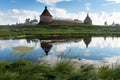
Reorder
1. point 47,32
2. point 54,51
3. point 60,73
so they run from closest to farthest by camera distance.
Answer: point 60,73 → point 54,51 → point 47,32

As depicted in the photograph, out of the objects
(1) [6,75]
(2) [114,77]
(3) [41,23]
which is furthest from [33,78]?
(3) [41,23]

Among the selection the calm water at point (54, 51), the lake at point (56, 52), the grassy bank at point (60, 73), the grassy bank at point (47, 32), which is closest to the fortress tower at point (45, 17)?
the grassy bank at point (47, 32)

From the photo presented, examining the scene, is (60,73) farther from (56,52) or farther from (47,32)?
(47,32)

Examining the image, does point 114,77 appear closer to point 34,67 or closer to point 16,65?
point 34,67

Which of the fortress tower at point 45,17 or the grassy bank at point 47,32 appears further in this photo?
the fortress tower at point 45,17

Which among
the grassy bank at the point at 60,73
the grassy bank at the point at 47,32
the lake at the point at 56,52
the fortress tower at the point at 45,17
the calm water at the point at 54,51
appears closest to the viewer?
the grassy bank at the point at 60,73

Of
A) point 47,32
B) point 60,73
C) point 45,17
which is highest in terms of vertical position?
point 45,17

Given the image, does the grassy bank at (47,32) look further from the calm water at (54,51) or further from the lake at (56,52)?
the lake at (56,52)

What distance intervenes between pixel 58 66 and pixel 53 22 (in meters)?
73.6

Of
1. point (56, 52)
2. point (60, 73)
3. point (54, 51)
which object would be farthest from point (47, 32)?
point (60, 73)

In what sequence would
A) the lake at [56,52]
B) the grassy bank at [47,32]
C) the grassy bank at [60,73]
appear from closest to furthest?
the grassy bank at [60,73] < the lake at [56,52] < the grassy bank at [47,32]

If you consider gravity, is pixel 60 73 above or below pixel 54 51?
above

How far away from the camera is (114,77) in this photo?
7.86 metres

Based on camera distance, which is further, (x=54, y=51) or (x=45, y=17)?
(x=45, y=17)
